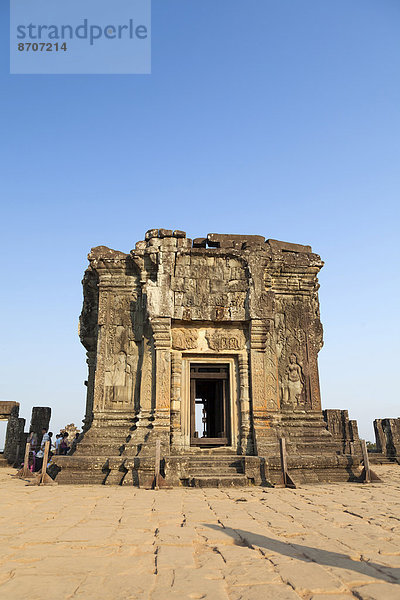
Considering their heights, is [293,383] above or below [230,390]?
above

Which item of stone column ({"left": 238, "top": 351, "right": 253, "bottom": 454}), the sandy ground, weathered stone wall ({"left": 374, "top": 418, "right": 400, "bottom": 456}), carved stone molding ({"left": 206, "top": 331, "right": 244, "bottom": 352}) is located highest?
carved stone molding ({"left": 206, "top": 331, "right": 244, "bottom": 352})

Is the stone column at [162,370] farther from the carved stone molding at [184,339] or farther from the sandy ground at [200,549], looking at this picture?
the sandy ground at [200,549]

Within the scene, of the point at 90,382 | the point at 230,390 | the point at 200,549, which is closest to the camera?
the point at 200,549

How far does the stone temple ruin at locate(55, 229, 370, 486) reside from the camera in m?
10.1

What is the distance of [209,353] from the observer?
11.0m

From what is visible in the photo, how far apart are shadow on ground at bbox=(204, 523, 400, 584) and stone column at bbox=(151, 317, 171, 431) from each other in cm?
581

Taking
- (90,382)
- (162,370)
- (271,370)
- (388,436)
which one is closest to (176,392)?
(162,370)

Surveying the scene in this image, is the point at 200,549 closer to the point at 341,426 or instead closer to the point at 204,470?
the point at 204,470

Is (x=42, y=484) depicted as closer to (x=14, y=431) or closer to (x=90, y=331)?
(x=90, y=331)

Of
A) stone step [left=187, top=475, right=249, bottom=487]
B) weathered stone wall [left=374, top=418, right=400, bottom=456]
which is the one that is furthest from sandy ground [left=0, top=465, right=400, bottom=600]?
weathered stone wall [left=374, top=418, right=400, bottom=456]

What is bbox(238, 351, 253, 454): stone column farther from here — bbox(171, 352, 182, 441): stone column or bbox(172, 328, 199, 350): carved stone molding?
bbox(171, 352, 182, 441): stone column

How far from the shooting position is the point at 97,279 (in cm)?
1224

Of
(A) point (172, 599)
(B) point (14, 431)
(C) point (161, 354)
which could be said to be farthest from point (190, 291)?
(B) point (14, 431)

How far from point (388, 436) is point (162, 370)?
11.9 metres
